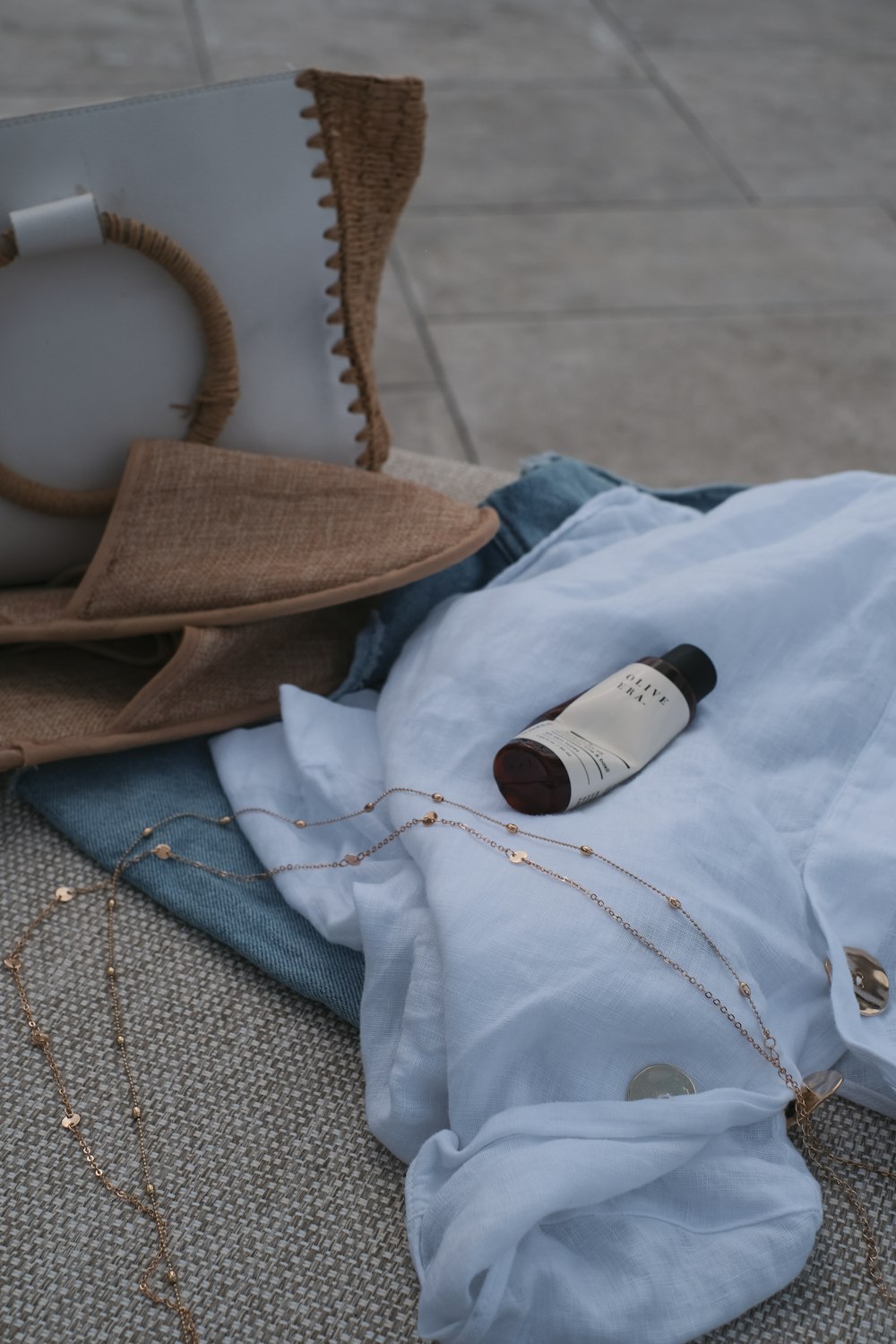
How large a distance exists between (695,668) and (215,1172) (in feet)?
1.15

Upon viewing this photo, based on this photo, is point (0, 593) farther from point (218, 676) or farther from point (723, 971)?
point (723, 971)

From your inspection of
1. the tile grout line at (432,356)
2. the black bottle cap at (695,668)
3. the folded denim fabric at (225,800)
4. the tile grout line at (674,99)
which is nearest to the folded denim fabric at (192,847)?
the folded denim fabric at (225,800)

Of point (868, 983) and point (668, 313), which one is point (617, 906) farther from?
point (668, 313)

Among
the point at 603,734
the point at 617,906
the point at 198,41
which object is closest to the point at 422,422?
the point at 603,734

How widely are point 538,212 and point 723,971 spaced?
1579 mm

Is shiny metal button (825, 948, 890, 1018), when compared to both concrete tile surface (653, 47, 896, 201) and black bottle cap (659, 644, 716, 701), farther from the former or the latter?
concrete tile surface (653, 47, 896, 201)

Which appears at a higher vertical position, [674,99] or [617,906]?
[617,906]

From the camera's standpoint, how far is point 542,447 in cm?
150

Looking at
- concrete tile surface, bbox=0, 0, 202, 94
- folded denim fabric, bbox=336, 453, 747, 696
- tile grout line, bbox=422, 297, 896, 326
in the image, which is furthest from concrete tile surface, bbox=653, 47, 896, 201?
folded denim fabric, bbox=336, 453, 747, 696

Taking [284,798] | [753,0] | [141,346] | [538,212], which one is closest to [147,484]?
[141,346]

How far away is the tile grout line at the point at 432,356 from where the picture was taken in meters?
1.50

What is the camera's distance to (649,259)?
1817mm

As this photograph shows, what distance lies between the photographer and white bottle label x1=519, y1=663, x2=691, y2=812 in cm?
63

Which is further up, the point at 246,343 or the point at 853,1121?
the point at 246,343
